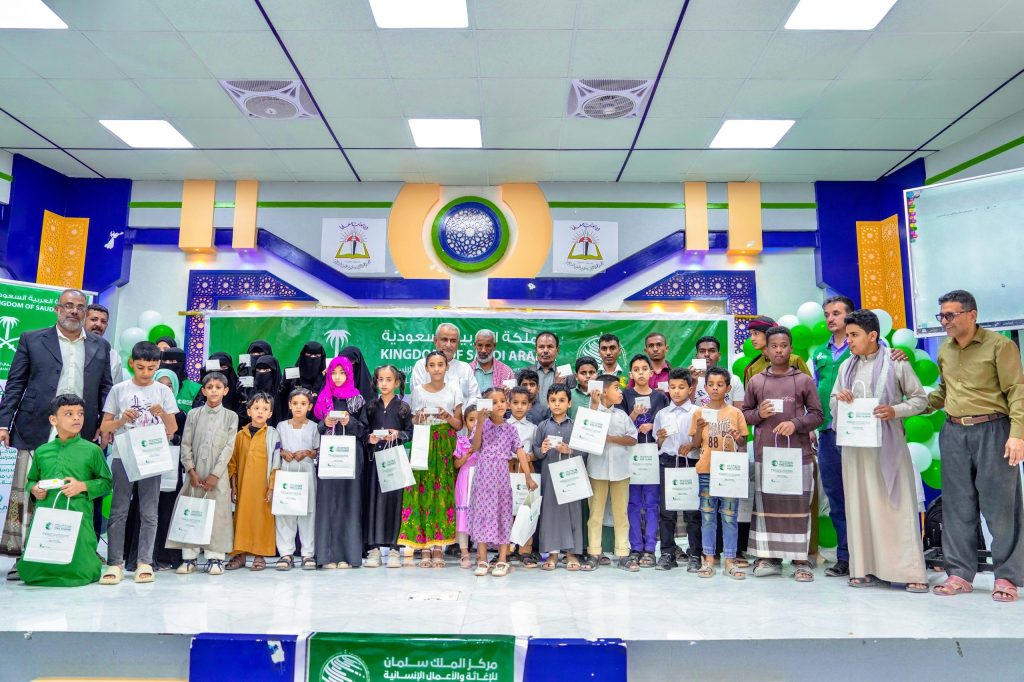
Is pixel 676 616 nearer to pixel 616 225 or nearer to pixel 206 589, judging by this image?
pixel 206 589

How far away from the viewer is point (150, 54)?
17.5 ft

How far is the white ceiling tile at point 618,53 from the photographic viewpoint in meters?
5.05

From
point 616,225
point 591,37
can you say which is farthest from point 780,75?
point 616,225

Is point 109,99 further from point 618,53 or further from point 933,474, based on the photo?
point 933,474

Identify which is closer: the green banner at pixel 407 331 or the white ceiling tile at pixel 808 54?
the white ceiling tile at pixel 808 54

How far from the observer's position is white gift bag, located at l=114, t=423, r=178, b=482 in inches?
148

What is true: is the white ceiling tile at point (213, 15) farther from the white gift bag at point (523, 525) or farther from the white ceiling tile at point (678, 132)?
the white gift bag at point (523, 525)

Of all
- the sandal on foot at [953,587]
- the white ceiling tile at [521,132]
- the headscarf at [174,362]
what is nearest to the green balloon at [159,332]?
the headscarf at [174,362]

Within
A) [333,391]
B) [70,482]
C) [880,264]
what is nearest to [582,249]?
[880,264]

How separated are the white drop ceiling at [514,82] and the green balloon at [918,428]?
110 inches

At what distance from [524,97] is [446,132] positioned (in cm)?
103

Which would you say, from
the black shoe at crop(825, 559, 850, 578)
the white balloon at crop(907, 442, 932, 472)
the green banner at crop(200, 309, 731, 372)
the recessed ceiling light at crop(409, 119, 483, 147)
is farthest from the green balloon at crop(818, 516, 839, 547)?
the recessed ceiling light at crop(409, 119, 483, 147)

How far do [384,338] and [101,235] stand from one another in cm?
401

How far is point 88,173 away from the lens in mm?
7824
